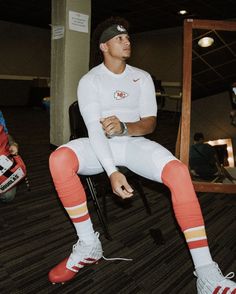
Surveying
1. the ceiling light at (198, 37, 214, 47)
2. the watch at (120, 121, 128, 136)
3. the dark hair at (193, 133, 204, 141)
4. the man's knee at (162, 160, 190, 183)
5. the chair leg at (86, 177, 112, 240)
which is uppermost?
the ceiling light at (198, 37, 214, 47)

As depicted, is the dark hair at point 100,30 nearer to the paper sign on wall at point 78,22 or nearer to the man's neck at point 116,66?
the man's neck at point 116,66

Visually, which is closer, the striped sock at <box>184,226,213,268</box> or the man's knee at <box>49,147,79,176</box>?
the striped sock at <box>184,226,213,268</box>

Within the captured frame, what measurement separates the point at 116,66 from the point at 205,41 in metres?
1.27

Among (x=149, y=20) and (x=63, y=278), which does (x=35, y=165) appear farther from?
(x=149, y=20)

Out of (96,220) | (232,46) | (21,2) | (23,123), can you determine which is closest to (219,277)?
(96,220)

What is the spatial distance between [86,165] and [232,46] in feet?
6.46

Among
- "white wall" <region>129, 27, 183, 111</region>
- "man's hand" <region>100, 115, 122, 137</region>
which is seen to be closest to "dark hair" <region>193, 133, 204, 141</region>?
"man's hand" <region>100, 115, 122, 137</region>

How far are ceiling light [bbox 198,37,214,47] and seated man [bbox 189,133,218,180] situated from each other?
844 millimetres

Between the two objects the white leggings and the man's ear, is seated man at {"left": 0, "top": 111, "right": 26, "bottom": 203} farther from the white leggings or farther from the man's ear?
the man's ear

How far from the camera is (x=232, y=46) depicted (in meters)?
2.60

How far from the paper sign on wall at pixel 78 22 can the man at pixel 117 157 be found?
2.40m

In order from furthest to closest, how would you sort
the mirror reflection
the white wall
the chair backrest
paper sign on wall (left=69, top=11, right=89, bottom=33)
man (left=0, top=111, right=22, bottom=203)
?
the white wall < paper sign on wall (left=69, top=11, right=89, bottom=33) < the mirror reflection < man (left=0, top=111, right=22, bottom=203) < the chair backrest

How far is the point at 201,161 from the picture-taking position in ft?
8.98

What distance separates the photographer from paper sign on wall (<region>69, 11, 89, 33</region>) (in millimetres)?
3949
